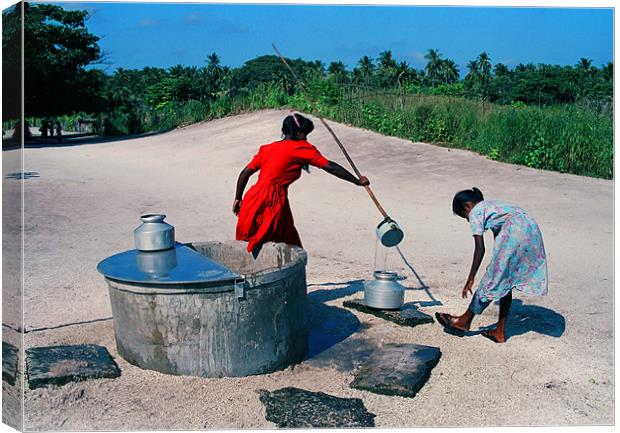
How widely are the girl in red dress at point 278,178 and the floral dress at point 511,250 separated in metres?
0.85

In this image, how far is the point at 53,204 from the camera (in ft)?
35.0

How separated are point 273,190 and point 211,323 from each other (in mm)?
1224

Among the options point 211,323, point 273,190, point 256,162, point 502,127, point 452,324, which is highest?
point 502,127

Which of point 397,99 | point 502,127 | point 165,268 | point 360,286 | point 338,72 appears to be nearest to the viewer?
point 165,268

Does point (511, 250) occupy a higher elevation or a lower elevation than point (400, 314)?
higher

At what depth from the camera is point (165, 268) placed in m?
4.26

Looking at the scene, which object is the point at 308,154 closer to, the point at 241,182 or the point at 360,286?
the point at 241,182

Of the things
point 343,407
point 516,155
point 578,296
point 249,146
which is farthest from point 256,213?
point 249,146

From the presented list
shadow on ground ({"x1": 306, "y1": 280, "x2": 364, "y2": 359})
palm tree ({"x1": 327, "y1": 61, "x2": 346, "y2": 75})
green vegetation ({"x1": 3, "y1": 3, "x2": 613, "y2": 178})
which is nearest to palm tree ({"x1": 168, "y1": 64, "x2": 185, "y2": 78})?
green vegetation ({"x1": 3, "y1": 3, "x2": 613, "y2": 178})

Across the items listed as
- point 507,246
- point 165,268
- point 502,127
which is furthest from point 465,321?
point 502,127

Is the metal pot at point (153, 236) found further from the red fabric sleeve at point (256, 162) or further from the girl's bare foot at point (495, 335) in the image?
the girl's bare foot at point (495, 335)

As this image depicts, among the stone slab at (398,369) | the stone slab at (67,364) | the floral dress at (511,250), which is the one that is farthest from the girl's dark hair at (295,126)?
the stone slab at (67,364)

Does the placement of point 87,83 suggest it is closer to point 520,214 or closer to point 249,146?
point 249,146

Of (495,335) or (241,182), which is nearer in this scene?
(495,335)
